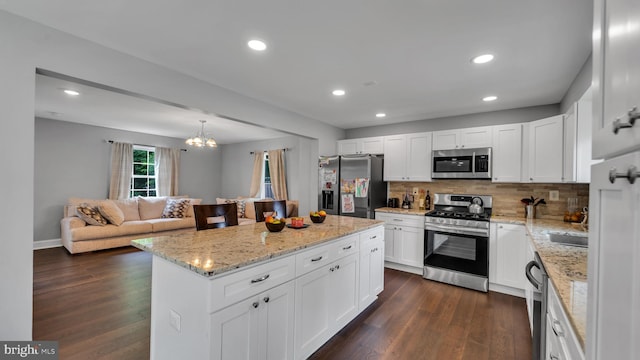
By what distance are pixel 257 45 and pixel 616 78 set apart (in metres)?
2.15

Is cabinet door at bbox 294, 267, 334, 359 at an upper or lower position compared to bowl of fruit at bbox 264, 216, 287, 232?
lower

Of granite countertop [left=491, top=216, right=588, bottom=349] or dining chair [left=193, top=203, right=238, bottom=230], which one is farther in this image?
dining chair [left=193, top=203, right=238, bottom=230]

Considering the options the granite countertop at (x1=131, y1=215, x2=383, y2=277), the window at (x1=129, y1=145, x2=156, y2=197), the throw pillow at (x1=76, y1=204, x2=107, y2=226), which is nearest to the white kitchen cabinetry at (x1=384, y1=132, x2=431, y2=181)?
the granite countertop at (x1=131, y1=215, x2=383, y2=277)

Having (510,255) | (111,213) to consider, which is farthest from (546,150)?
(111,213)

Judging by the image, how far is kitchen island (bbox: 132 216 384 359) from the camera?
4.67 ft

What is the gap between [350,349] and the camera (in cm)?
219

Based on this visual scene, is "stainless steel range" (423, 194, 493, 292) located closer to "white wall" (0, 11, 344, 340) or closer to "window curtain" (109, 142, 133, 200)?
"white wall" (0, 11, 344, 340)

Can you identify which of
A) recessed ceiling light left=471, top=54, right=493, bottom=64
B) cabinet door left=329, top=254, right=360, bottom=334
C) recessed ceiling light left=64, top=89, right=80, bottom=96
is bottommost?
cabinet door left=329, top=254, right=360, bottom=334

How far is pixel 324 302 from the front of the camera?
2174 mm

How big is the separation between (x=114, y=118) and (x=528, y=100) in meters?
6.73

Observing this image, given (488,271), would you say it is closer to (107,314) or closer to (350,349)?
(350,349)

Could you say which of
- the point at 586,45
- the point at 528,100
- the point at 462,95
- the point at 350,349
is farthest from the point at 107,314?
the point at 528,100

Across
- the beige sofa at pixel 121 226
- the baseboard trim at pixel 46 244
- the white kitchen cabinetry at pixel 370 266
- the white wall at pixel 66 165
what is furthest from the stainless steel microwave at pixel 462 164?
the baseboard trim at pixel 46 244

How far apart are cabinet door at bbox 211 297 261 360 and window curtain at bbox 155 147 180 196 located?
21.2ft
